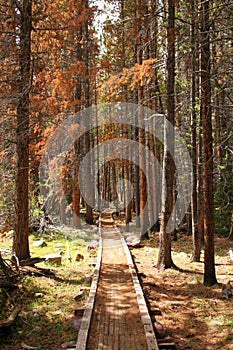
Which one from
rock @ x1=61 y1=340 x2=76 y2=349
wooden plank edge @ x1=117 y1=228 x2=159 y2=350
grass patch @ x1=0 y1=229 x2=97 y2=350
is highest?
wooden plank edge @ x1=117 y1=228 x2=159 y2=350

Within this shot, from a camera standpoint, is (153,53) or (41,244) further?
(153,53)

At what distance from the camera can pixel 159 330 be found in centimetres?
650

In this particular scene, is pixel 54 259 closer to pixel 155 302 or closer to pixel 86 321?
pixel 155 302

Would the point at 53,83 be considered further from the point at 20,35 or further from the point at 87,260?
the point at 87,260

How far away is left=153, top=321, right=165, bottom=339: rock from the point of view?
21.0 ft

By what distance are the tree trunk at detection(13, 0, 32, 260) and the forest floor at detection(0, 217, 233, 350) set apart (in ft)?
4.31

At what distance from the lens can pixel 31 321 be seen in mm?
7102

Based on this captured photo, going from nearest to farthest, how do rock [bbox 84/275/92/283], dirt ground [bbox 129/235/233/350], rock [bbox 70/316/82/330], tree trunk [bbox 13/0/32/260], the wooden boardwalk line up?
the wooden boardwalk → dirt ground [bbox 129/235/233/350] → rock [bbox 70/316/82/330] → rock [bbox 84/275/92/283] → tree trunk [bbox 13/0/32/260]

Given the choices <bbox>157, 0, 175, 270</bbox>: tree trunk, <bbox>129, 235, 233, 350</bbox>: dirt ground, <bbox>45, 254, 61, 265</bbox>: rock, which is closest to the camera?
<bbox>129, 235, 233, 350</bbox>: dirt ground

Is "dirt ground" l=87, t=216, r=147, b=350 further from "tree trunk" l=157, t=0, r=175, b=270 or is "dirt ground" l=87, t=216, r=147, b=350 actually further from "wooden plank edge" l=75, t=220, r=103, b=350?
"tree trunk" l=157, t=0, r=175, b=270

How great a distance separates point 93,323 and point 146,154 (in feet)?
40.5

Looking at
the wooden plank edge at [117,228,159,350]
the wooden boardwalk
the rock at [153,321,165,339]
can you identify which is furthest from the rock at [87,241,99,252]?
the rock at [153,321,165,339]

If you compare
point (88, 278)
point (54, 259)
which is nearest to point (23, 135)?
point (54, 259)

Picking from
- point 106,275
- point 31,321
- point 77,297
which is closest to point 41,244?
point 106,275
